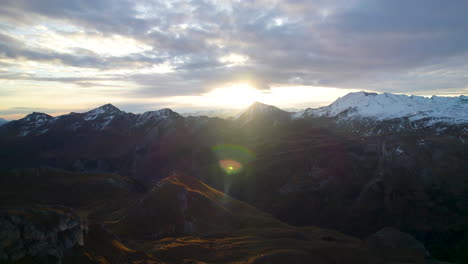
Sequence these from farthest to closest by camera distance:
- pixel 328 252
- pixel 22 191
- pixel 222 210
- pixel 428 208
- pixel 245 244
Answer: pixel 428 208 < pixel 22 191 < pixel 222 210 < pixel 245 244 < pixel 328 252

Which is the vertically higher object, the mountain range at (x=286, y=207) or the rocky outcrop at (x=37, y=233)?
the rocky outcrop at (x=37, y=233)

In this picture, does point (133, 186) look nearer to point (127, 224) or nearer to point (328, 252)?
point (127, 224)

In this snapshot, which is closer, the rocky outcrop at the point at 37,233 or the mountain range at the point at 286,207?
the rocky outcrop at the point at 37,233

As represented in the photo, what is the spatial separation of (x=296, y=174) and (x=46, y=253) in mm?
158559

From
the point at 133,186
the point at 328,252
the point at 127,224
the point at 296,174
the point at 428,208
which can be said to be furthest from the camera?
the point at 296,174

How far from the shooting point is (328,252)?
2933 inches

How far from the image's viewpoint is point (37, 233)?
144 ft

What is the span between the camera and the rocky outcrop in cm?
4062

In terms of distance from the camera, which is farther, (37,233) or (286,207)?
(286,207)

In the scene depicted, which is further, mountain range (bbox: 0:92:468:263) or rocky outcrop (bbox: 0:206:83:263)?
mountain range (bbox: 0:92:468:263)

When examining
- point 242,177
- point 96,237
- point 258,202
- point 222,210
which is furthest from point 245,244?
point 242,177

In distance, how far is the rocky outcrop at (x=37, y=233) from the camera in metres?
40.6

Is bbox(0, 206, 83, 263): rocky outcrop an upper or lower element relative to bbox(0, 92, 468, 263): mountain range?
upper

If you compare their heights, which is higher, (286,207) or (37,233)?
(37,233)
